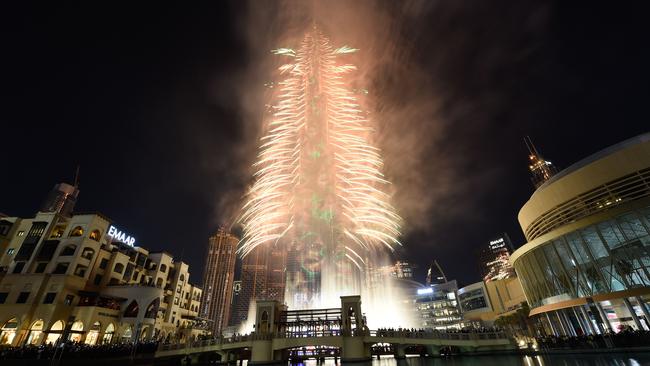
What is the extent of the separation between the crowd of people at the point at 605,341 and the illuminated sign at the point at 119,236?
7470 centimetres

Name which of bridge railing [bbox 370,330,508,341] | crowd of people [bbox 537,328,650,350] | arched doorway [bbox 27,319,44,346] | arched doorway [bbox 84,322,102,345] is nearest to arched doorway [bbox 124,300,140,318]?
arched doorway [bbox 84,322,102,345]

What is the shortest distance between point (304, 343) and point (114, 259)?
4854cm

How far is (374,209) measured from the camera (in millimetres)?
48250

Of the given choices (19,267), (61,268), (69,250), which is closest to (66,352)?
(61,268)

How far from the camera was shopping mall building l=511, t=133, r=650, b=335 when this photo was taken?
3319cm

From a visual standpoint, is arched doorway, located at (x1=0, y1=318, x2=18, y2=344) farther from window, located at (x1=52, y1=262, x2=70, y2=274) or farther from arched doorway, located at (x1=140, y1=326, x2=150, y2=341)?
arched doorway, located at (x1=140, y1=326, x2=150, y2=341)

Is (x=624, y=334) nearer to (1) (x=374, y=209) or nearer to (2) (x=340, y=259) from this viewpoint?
(1) (x=374, y=209)

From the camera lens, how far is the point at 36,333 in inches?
1795

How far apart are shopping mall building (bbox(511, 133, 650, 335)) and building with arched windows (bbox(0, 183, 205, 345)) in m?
62.5

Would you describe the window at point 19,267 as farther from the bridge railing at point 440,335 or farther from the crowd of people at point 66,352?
the bridge railing at point 440,335

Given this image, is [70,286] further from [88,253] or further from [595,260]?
[595,260]

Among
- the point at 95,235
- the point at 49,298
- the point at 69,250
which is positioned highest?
the point at 95,235

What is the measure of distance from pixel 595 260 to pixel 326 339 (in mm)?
32642

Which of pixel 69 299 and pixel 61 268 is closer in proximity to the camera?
pixel 69 299
